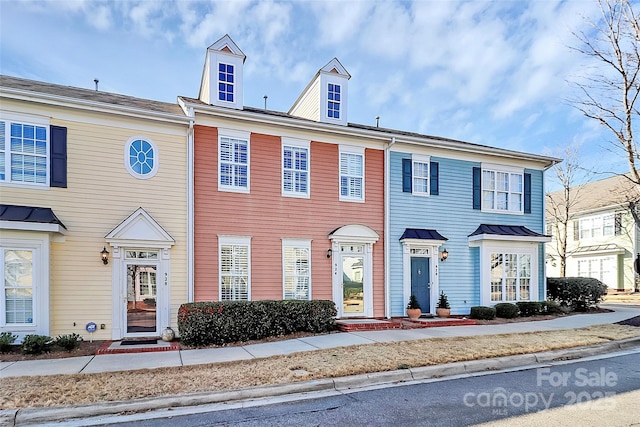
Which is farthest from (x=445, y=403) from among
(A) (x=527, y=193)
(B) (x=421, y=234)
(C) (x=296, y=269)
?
(A) (x=527, y=193)

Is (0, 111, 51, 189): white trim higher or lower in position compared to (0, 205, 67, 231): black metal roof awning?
higher

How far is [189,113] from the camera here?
35.8 ft

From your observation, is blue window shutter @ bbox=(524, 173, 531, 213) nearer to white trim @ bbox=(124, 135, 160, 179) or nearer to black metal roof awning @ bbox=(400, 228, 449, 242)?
black metal roof awning @ bbox=(400, 228, 449, 242)

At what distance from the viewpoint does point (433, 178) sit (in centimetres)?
1418

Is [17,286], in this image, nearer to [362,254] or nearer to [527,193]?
[362,254]

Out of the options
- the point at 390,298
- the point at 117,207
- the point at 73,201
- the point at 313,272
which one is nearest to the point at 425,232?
the point at 390,298

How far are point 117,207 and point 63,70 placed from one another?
21.1ft

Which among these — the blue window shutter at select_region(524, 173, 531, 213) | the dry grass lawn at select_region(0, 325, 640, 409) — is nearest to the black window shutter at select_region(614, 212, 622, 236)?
the blue window shutter at select_region(524, 173, 531, 213)

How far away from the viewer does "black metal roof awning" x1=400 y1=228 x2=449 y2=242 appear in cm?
1341

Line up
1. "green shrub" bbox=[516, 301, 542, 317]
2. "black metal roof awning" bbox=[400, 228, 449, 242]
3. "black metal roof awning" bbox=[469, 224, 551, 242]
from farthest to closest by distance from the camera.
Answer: "green shrub" bbox=[516, 301, 542, 317]
"black metal roof awning" bbox=[469, 224, 551, 242]
"black metal roof awning" bbox=[400, 228, 449, 242]

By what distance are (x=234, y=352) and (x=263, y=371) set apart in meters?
1.99

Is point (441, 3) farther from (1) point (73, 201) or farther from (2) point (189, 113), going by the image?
(1) point (73, 201)

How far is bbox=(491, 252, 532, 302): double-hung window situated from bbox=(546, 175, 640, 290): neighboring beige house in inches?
494

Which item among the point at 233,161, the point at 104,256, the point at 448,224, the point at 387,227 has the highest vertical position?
the point at 233,161
